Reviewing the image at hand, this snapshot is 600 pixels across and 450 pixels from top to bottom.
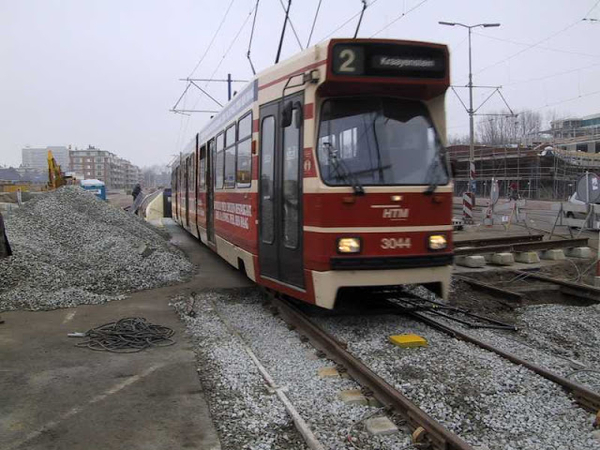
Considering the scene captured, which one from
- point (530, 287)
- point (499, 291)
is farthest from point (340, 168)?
point (530, 287)

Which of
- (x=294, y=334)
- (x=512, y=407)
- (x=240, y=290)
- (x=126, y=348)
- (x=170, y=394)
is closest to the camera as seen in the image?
(x=512, y=407)

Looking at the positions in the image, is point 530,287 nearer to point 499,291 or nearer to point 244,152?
point 499,291

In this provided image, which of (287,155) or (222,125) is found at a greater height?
(222,125)

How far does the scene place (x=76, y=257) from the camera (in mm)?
11391

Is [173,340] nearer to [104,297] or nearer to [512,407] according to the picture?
[104,297]

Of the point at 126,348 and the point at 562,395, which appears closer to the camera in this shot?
the point at 562,395

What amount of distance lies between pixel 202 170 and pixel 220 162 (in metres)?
2.77

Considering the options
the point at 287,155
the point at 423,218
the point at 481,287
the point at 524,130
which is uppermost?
the point at 524,130

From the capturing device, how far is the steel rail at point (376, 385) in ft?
12.5

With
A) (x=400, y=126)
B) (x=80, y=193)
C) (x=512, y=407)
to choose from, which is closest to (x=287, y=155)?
(x=400, y=126)

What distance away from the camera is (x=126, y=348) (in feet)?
21.0

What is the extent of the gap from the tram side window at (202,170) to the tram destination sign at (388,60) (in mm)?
7701

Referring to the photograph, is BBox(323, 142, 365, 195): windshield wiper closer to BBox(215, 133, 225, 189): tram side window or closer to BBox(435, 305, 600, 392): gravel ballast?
BBox(435, 305, 600, 392): gravel ballast

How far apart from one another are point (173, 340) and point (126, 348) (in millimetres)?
567
